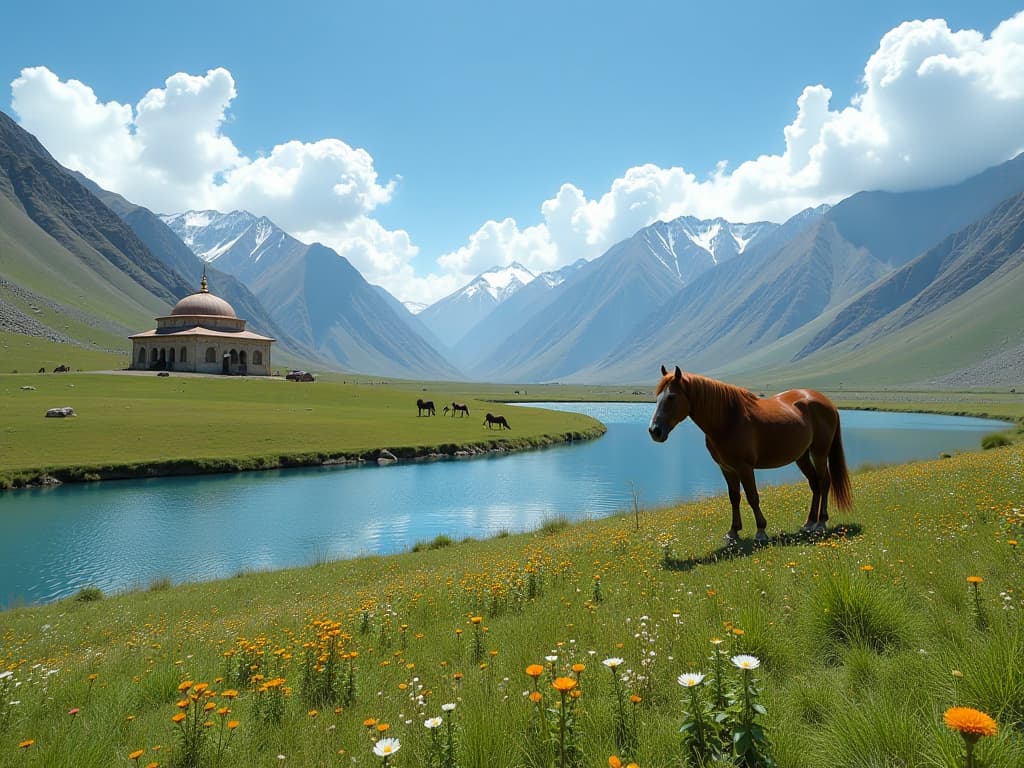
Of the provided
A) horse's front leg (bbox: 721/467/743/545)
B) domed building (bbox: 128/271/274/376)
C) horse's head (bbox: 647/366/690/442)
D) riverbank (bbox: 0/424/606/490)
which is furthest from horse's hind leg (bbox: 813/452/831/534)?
domed building (bbox: 128/271/274/376)

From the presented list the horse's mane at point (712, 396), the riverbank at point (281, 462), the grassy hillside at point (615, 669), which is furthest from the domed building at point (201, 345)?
the horse's mane at point (712, 396)

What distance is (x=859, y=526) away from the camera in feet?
36.6

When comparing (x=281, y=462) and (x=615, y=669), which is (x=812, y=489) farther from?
(x=281, y=462)

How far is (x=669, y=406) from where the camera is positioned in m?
10.2

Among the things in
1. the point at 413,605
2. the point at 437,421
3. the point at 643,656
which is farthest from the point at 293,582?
the point at 437,421

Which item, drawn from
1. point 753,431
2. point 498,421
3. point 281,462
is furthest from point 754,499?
point 498,421

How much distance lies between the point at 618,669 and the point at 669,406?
565cm

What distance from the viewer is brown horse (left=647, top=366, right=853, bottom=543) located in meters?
10.4

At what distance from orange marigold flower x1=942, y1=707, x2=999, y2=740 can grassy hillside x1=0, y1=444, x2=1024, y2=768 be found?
34.9 inches

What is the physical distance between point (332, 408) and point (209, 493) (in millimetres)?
38386

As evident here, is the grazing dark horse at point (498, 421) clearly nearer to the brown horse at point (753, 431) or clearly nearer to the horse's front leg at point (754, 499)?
the brown horse at point (753, 431)

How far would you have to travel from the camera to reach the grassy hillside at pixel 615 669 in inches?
153

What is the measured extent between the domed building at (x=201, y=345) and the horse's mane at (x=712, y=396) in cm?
10474

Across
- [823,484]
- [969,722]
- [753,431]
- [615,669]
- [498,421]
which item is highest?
[753,431]
